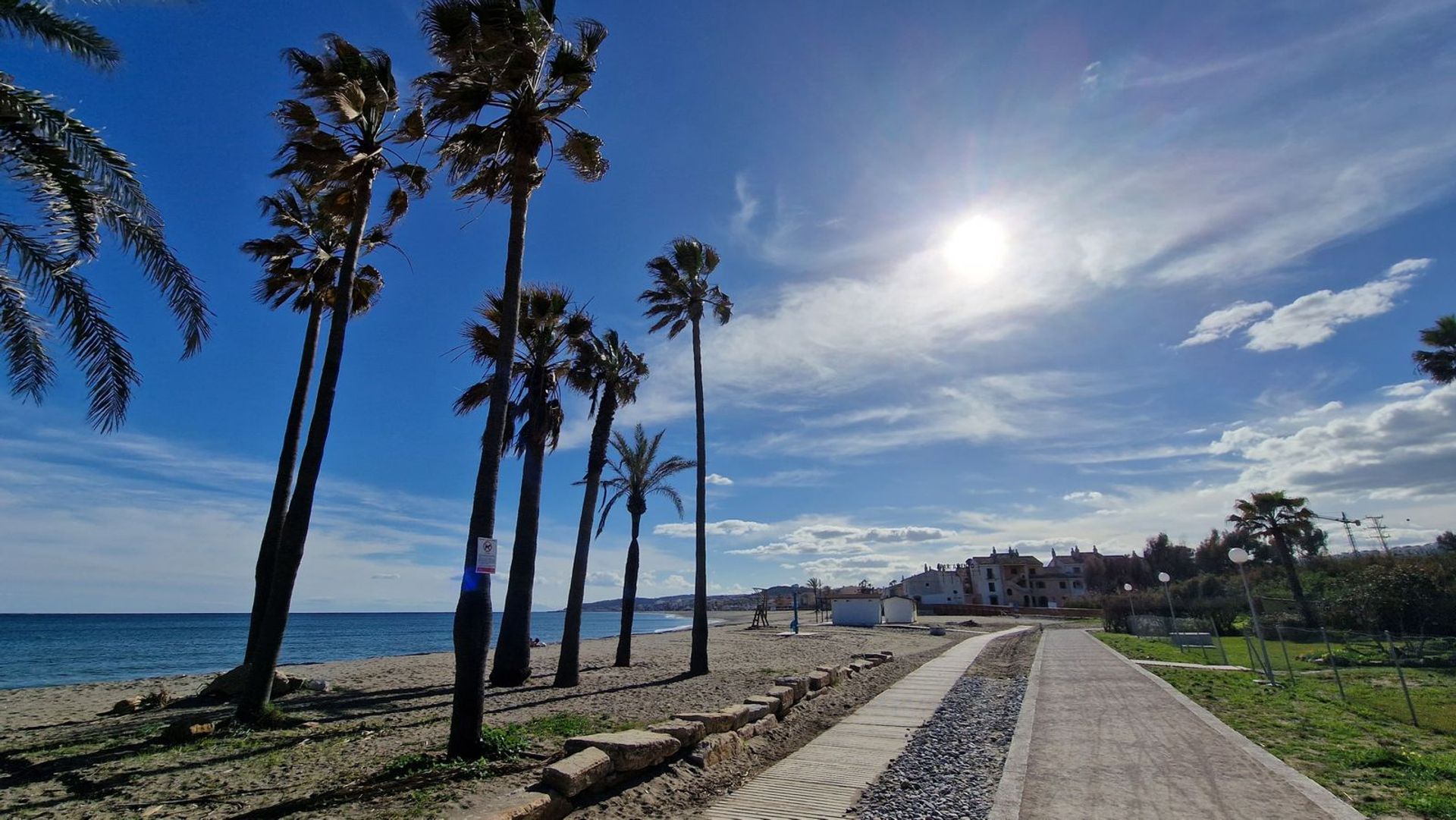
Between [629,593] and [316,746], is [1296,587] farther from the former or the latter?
[316,746]

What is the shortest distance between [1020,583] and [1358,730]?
3769 inches

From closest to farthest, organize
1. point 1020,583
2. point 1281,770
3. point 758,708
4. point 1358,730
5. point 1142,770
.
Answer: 1. point 1281,770
2. point 1142,770
3. point 1358,730
4. point 758,708
5. point 1020,583

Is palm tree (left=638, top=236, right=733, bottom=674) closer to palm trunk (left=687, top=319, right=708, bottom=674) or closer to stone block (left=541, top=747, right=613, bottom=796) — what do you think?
palm trunk (left=687, top=319, right=708, bottom=674)

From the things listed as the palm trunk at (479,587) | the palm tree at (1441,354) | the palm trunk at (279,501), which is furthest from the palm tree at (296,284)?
the palm tree at (1441,354)

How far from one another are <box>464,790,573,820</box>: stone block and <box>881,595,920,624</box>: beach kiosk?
53168mm

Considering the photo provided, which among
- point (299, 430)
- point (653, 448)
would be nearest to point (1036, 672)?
point (653, 448)

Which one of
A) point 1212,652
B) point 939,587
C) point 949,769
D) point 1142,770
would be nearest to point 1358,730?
point 1142,770

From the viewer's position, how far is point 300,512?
421 inches

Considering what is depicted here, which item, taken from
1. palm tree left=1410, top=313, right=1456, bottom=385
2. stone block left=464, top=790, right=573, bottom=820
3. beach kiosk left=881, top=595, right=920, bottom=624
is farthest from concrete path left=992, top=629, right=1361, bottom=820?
beach kiosk left=881, top=595, right=920, bottom=624

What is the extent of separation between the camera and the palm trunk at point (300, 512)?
9.89 metres

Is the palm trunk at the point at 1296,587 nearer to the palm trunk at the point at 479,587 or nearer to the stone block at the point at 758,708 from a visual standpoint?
the stone block at the point at 758,708

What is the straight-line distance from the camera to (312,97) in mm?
11367

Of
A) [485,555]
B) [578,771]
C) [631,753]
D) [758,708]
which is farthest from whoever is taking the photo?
[758,708]

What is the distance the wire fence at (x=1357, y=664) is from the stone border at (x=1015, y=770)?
19.4ft
